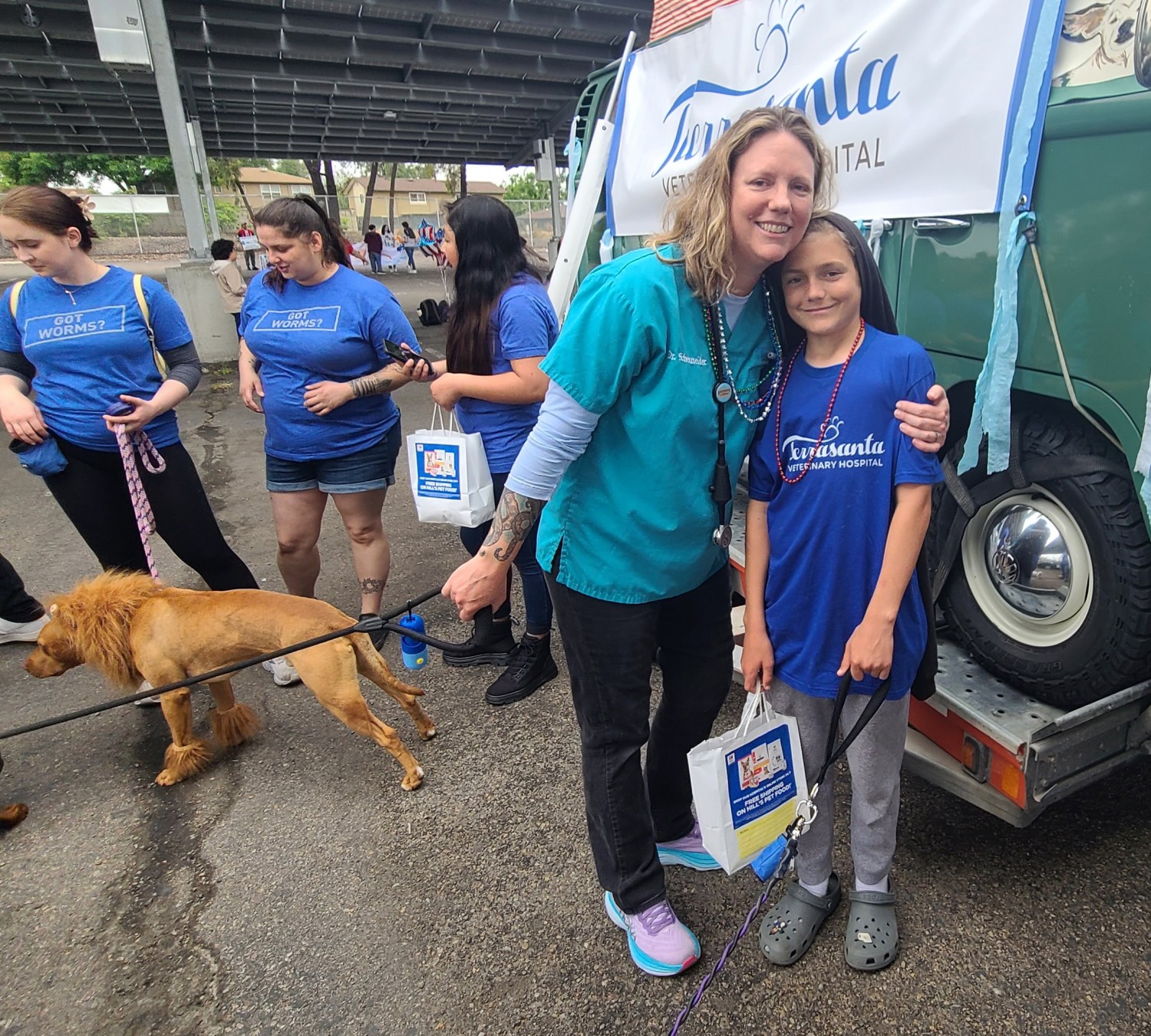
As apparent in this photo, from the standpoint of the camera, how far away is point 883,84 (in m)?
2.29

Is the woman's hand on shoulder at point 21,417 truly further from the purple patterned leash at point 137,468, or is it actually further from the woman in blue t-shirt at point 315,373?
the woman in blue t-shirt at point 315,373

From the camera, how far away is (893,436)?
1.57 m

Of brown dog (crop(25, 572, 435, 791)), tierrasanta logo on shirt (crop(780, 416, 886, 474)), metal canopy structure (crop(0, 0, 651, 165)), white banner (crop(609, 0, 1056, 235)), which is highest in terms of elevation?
metal canopy structure (crop(0, 0, 651, 165))

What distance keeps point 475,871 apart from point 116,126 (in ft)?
88.6

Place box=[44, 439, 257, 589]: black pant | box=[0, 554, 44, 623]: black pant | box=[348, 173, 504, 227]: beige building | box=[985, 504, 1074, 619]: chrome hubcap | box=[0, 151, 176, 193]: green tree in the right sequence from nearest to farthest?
box=[985, 504, 1074, 619]: chrome hubcap
box=[44, 439, 257, 589]: black pant
box=[0, 554, 44, 623]: black pant
box=[0, 151, 176, 193]: green tree
box=[348, 173, 504, 227]: beige building

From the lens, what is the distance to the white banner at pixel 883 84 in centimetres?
197

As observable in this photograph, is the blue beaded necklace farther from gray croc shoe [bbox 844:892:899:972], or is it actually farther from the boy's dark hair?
the boy's dark hair

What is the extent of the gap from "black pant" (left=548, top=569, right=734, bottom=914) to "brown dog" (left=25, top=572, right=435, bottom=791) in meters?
0.99

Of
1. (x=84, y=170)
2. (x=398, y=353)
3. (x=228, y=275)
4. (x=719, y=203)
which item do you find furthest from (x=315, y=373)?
(x=84, y=170)

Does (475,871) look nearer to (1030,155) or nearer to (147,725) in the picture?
(147,725)

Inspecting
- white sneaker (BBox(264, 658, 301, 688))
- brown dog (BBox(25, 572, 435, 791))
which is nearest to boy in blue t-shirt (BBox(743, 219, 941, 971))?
brown dog (BBox(25, 572, 435, 791))

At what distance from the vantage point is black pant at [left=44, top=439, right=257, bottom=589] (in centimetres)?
304

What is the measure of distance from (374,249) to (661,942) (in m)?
30.7

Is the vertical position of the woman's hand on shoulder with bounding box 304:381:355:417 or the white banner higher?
the white banner
